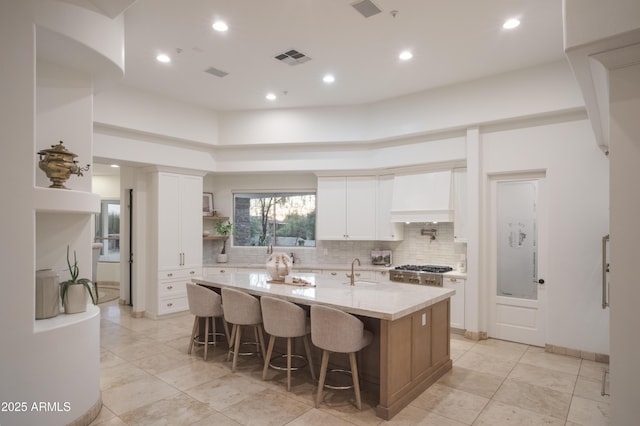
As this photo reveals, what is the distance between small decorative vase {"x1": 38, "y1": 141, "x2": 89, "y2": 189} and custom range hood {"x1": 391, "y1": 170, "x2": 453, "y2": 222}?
15.2 feet

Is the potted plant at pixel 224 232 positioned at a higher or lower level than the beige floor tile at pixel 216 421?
higher

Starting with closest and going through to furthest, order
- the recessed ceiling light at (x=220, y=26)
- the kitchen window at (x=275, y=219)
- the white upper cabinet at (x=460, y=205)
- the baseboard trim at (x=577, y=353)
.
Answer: the recessed ceiling light at (x=220, y=26)
the baseboard trim at (x=577, y=353)
the white upper cabinet at (x=460, y=205)
the kitchen window at (x=275, y=219)

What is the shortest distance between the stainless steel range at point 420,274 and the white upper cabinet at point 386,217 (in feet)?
2.15

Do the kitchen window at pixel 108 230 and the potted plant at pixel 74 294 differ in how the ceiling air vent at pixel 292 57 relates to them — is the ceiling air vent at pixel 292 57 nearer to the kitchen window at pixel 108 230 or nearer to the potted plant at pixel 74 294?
the potted plant at pixel 74 294

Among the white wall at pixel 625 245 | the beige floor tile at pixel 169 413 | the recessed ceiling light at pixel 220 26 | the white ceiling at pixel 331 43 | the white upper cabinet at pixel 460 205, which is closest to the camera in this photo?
the white wall at pixel 625 245

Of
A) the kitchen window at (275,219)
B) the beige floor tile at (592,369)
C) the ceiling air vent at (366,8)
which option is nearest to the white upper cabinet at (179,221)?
the kitchen window at (275,219)

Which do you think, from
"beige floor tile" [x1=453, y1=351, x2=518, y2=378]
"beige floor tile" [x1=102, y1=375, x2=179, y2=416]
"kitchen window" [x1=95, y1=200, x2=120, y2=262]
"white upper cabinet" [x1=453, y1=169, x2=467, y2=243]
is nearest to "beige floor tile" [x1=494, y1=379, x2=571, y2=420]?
"beige floor tile" [x1=453, y1=351, x2=518, y2=378]

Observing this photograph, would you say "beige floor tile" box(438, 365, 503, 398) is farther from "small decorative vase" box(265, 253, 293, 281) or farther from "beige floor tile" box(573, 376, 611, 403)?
"small decorative vase" box(265, 253, 293, 281)

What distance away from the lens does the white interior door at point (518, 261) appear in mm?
4848

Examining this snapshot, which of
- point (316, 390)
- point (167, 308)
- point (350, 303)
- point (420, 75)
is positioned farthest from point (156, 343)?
point (420, 75)

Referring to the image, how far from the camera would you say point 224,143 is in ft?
22.2

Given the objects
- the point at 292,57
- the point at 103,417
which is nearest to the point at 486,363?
the point at 103,417

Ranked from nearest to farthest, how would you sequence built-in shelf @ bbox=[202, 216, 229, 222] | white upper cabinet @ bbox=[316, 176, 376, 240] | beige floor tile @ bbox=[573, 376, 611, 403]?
beige floor tile @ bbox=[573, 376, 611, 403], white upper cabinet @ bbox=[316, 176, 376, 240], built-in shelf @ bbox=[202, 216, 229, 222]

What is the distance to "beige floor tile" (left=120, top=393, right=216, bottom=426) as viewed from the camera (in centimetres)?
299
